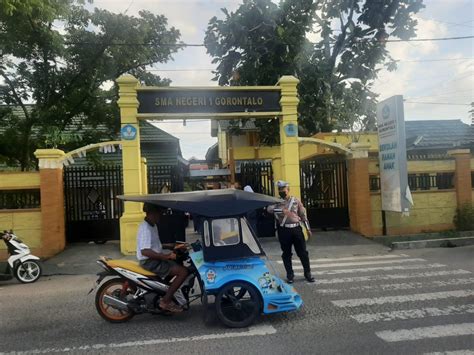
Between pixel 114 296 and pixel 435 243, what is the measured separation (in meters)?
8.98

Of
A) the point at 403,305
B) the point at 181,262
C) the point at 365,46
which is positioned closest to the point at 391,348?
the point at 403,305

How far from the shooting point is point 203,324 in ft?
18.1

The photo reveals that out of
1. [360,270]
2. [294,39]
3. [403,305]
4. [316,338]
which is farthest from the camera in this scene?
[294,39]

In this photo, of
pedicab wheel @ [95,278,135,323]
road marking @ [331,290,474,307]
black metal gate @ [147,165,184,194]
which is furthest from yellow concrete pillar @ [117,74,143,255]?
road marking @ [331,290,474,307]

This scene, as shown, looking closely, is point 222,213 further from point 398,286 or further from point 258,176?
point 258,176

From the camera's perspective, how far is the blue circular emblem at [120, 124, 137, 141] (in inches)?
447

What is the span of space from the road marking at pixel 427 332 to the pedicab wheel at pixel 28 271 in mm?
6926

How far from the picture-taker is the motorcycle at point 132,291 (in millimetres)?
5488

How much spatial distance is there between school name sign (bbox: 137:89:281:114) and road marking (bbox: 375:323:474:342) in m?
8.09

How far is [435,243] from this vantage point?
11.6 meters

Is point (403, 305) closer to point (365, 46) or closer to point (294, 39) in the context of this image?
point (294, 39)

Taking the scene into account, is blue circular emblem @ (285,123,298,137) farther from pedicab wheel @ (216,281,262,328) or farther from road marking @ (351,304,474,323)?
pedicab wheel @ (216,281,262,328)

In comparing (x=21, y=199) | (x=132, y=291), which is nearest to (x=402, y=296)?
(x=132, y=291)

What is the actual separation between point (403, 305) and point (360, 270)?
2674mm
